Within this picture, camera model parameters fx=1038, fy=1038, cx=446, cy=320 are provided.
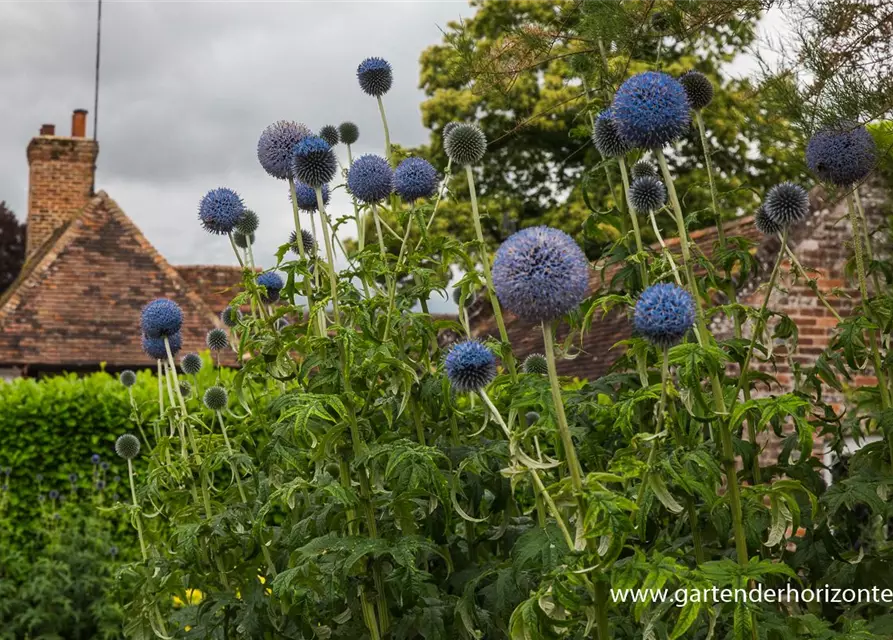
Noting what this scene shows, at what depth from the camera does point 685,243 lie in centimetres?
287

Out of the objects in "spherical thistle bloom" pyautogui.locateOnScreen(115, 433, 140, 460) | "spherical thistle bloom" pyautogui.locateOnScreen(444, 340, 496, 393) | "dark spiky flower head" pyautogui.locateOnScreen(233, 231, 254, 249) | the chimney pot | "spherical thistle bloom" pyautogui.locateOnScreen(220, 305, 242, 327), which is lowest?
"spherical thistle bloom" pyautogui.locateOnScreen(115, 433, 140, 460)

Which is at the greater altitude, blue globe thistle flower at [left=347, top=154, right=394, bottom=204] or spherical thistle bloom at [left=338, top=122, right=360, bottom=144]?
spherical thistle bloom at [left=338, top=122, right=360, bottom=144]

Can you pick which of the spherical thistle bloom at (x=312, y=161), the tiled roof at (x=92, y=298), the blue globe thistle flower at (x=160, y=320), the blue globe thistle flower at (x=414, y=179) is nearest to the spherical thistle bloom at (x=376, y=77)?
the blue globe thistle flower at (x=414, y=179)

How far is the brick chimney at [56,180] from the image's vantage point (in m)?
21.1

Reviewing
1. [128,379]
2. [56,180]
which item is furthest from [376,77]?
[56,180]

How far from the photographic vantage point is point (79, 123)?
74.9ft

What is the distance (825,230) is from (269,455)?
25.9 feet

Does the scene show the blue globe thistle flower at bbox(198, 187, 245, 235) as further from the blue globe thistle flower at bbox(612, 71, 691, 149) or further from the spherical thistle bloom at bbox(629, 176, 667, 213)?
the blue globe thistle flower at bbox(612, 71, 691, 149)

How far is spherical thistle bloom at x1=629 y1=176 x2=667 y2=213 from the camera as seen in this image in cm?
366

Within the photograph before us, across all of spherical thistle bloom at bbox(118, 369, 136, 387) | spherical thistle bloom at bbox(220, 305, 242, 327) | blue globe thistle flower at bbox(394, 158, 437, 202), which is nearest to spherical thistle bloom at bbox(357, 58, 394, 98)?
blue globe thistle flower at bbox(394, 158, 437, 202)

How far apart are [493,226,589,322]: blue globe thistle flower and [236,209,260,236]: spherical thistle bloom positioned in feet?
7.62

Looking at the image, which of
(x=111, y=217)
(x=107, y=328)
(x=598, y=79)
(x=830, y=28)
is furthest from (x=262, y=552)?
(x=111, y=217)

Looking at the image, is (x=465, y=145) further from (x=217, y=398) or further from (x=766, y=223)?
(x=217, y=398)

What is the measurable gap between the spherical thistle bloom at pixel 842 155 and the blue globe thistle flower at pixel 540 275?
165cm
